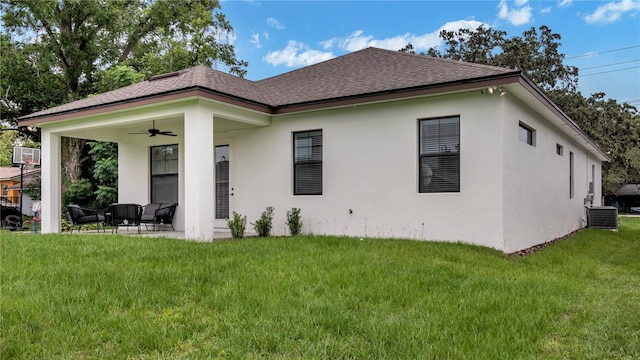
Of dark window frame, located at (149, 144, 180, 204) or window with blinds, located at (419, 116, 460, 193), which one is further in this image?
dark window frame, located at (149, 144, 180, 204)

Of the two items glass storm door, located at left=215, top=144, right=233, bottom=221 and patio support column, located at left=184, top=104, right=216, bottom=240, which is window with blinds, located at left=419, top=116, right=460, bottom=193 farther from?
glass storm door, located at left=215, top=144, right=233, bottom=221

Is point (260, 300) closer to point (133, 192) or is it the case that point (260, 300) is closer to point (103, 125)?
point (103, 125)

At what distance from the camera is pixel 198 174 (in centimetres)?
814

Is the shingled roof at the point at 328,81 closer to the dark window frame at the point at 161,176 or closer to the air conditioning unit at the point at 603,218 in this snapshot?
the dark window frame at the point at 161,176

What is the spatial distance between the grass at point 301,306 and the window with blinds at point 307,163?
11.2 feet

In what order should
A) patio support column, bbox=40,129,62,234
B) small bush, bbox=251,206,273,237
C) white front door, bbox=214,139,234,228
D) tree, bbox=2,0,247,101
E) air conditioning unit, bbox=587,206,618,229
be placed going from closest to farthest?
small bush, bbox=251,206,273,237, patio support column, bbox=40,129,62,234, white front door, bbox=214,139,234,228, air conditioning unit, bbox=587,206,618,229, tree, bbox=2,0,247,101

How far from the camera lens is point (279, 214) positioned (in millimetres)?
10062

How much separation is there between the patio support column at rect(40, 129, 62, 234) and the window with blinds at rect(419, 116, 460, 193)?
9.46 meters

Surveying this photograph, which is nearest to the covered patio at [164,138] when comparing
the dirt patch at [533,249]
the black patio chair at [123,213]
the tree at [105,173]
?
the black patio chair at [123,213]

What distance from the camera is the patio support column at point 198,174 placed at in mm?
8141

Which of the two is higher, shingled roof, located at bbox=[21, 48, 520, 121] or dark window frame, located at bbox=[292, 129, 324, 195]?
shingled roof, located at bbox=[21, 48, 520, 121]

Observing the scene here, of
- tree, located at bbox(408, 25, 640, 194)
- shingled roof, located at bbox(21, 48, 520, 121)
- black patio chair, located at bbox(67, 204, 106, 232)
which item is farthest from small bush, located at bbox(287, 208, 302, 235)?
tree, located at bbox(408, 25, 640, 194)

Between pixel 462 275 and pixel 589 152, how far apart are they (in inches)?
641

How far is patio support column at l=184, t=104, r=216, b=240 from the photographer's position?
26.7 feet
